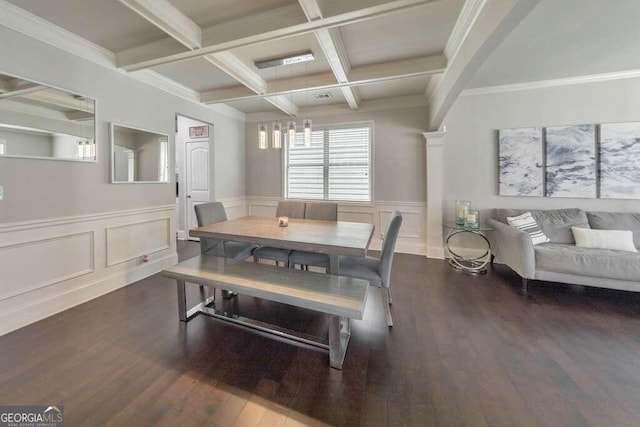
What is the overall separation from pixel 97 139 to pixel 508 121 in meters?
5.20

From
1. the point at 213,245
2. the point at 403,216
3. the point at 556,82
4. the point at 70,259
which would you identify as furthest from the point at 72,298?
the point at 556,82

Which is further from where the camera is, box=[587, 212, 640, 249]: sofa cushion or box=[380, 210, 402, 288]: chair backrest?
box=[587, 212, 640, 249]: sofa cushion

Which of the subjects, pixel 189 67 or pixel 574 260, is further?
pixel 189 67

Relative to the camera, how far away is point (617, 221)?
3.08m

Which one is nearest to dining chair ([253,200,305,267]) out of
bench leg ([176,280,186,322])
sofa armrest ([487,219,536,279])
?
bench leg ([176,280,186,322])

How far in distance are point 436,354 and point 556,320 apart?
135cm

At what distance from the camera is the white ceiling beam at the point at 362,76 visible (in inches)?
113

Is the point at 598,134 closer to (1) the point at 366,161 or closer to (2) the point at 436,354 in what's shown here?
(1) the point at 366,161

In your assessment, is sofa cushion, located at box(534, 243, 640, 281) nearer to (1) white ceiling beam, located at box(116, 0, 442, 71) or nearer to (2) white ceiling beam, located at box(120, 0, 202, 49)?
(1) white ceiling beam, located at box(116, 0, 442, 71)

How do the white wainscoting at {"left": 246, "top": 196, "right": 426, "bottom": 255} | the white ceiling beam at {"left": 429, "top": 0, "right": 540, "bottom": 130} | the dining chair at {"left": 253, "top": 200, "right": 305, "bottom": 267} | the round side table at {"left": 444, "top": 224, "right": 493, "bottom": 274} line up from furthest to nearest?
1. the white wainscoting at {"left": 246, "top": 196, "right": 426, "bottom": 255}
2. the round side table at {"left": 444, "top": 224, "right": 493, "bottom": 274}
3. the dining chair at {"left": 253, "top": 200, "right": 305, "bottom": 267}
4. the white ceiling beam at {"left": 429, "top": 0, "right": 540, "bottom": 130}

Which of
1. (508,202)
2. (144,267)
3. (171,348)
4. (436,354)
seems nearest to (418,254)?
(508,202)

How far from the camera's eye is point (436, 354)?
1843 mm

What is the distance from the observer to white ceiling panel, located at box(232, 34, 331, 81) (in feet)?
8.48

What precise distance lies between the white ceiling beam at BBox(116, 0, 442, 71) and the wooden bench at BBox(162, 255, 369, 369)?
1.97 meters
